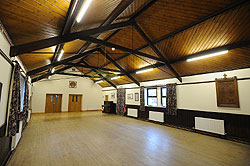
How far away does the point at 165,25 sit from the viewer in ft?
14.6

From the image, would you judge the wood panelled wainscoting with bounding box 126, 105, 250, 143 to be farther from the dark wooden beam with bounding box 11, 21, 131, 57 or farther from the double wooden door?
the double wooden door

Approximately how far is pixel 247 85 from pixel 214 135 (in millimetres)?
2224

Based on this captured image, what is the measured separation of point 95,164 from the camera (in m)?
2.82

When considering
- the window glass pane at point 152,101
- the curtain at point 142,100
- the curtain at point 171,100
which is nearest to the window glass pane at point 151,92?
the window glass pane at point 152,101

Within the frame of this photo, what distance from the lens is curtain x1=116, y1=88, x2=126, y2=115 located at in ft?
35.4

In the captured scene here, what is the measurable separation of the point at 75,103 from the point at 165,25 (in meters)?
11.4

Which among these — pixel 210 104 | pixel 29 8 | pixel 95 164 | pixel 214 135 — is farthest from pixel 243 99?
pixel 29 8

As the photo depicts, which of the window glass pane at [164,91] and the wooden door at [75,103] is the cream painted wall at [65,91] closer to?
the wooden door at [75,103]

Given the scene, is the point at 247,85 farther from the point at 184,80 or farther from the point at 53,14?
the point at 53,14

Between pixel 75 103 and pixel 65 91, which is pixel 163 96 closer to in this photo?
pixel 75 103

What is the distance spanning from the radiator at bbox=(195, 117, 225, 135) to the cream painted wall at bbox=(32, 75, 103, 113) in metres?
10.5

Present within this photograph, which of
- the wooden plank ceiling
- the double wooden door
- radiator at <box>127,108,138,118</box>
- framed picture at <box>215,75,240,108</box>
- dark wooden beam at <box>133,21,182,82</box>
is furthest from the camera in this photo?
the double wooden door

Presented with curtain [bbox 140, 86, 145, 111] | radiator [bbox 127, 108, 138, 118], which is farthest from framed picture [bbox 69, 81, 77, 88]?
curtain [bbox 140, 86, 145, 111]

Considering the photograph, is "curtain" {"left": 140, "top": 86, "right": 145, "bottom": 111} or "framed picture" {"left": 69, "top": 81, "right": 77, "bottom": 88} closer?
"curtain" {"left": 140, "top": 86, "right": 145, "bottom": 111}
